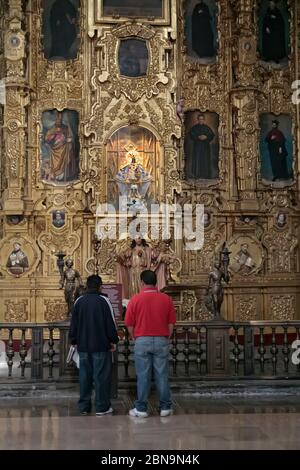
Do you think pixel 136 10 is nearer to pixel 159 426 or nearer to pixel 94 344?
pixel 94 344

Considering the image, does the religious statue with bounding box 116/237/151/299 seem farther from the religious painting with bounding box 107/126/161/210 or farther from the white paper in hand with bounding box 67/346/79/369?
A: the white paper in hand with bounding box 67/346/79/369

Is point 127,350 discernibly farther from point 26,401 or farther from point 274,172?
point 274,172

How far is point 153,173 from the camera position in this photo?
16.4 m

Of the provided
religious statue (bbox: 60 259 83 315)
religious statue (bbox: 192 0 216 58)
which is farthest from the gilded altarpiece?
religious statue (bbox: 60 259 83 315)

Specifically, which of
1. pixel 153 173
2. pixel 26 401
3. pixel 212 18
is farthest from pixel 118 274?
pixel 212 18

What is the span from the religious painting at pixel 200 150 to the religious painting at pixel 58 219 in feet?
10.6

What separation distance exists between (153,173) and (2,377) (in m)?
7.73

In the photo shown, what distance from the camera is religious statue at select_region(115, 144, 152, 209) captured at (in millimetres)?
16141

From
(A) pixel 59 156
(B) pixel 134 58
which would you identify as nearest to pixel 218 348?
(A) pixel 59 156

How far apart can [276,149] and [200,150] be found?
1.95 meters

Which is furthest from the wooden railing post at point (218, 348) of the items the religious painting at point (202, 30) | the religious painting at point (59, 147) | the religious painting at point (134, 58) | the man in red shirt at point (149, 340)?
the religious painting at point (202, 30)

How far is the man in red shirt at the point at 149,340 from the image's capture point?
8000 millimetres

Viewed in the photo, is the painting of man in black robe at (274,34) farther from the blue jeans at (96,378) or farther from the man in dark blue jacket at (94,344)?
the blue jeans at (96,378)

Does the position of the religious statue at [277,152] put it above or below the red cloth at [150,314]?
above
